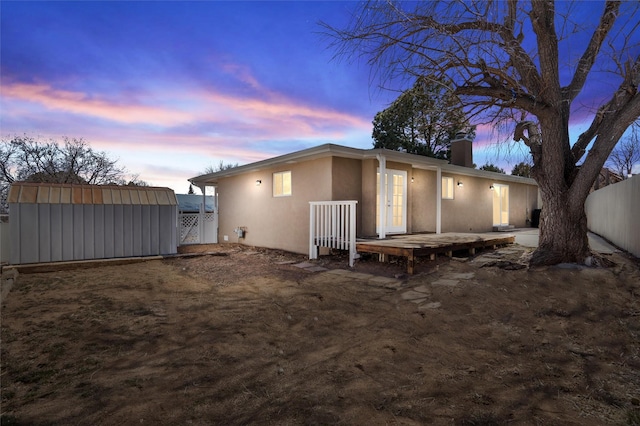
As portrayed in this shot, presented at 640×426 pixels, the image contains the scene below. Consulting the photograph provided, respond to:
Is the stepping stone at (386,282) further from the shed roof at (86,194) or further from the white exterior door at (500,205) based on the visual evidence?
the white exterior door at (500,205)

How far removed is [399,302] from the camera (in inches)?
173

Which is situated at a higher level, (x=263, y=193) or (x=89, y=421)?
(x=263, y=193)

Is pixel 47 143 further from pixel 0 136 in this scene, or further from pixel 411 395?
pixel 411 395

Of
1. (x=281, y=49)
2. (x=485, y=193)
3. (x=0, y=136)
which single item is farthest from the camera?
(x=0, y=136)

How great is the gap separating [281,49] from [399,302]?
666cm

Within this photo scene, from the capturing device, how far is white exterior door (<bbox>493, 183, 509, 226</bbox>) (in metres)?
13.5

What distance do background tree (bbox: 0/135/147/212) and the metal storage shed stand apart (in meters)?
13.5

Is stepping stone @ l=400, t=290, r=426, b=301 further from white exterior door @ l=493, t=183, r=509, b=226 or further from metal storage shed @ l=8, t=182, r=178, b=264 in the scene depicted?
white exterior door @ l=493, t=183, r=509, b=226

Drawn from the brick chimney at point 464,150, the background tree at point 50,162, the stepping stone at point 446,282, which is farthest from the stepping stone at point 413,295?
the background tree at point 50,162

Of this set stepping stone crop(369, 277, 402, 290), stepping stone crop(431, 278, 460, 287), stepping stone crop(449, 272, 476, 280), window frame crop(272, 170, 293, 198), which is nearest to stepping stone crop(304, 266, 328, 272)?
stepping stone crop(369, 277, 402, 290)

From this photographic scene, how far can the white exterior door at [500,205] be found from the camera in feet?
44.2

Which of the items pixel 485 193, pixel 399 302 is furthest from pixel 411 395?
pixel 485 193

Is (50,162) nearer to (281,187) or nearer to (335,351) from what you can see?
(281,187)

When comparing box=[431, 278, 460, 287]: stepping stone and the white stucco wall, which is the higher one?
the white stucco wall
